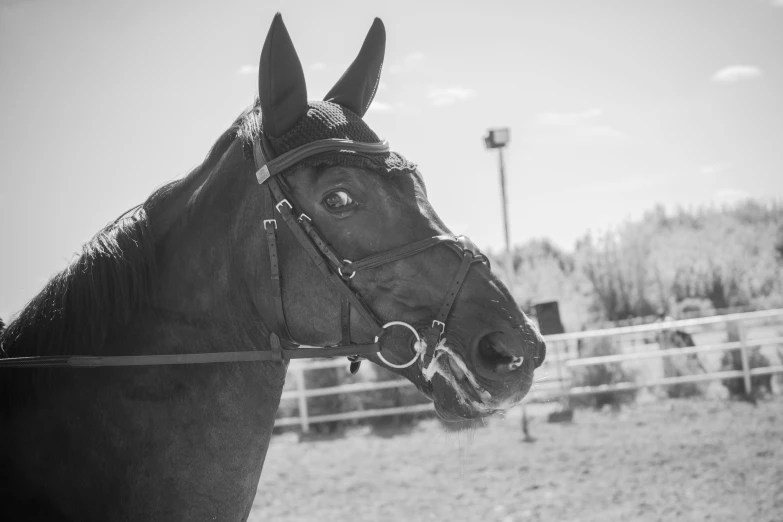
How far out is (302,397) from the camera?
12.2 meters

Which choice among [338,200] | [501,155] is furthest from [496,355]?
[501,155]

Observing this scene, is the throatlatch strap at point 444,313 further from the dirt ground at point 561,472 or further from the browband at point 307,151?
the dirt ground at point 561,472

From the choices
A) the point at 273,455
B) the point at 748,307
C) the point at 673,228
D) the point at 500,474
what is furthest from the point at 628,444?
the point at 673,228

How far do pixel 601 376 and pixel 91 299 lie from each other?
12.3 metres

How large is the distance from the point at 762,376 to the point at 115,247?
13210 millimetres

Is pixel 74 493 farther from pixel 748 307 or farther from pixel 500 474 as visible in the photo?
pixel 748 307

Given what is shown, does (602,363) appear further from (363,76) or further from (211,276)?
(211,276)

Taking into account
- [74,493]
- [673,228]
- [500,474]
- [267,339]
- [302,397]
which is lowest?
[500,474]

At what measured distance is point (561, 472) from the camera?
825 cm

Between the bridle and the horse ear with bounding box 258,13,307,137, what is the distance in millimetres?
105

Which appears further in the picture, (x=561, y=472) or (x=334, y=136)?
(x=561, y=472)

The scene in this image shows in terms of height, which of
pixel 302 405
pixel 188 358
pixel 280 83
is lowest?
pixel 302 405

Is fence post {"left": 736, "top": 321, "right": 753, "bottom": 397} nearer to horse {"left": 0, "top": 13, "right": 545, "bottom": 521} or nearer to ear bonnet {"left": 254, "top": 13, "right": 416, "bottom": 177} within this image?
horse {"left": 0, "top": 13, "right": 545, "bottom": 521}

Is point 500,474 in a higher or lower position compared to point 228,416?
lower
